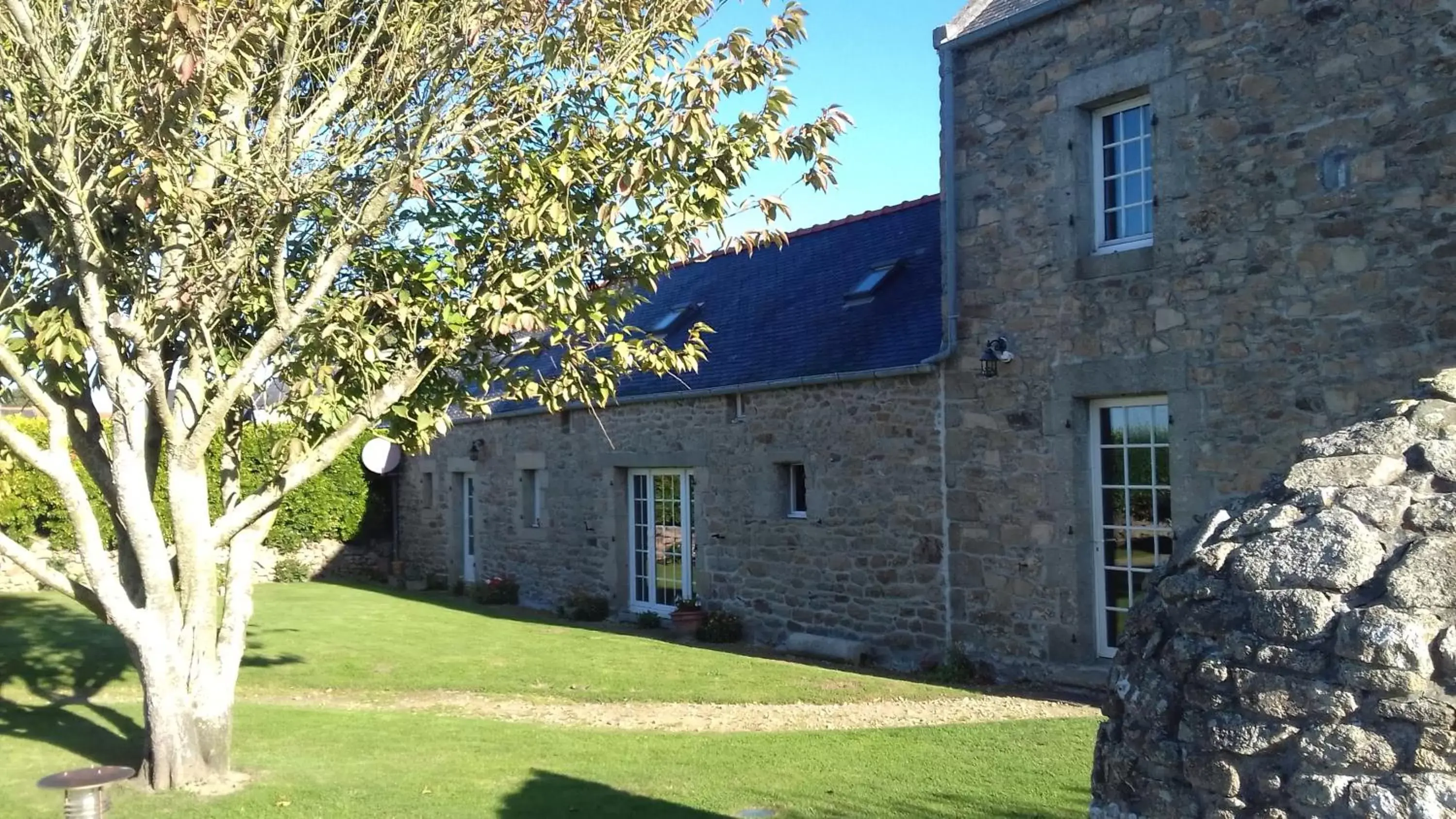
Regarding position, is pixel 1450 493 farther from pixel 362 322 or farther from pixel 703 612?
pixel 703 612

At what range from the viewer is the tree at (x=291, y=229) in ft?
21.1

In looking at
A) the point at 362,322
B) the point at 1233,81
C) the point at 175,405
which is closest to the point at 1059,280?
the point at 1233,81

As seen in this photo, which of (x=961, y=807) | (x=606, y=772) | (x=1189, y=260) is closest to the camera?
(x=961, y=807)

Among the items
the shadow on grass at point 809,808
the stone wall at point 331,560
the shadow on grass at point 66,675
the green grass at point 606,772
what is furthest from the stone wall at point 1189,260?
the stone wall at point 331,560

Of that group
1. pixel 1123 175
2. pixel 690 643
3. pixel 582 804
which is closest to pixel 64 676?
pixel 690 643

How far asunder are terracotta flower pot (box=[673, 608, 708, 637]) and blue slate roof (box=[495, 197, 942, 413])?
257cm

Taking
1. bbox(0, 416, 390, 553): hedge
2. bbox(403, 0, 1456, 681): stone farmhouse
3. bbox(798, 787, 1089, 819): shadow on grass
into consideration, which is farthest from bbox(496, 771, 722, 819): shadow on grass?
bbox(0, 416, 390, 553): hedge

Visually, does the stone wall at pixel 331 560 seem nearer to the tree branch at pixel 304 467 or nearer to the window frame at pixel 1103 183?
the tree branch at pixel 304 467

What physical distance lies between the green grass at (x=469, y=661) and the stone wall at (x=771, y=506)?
2.56 ft

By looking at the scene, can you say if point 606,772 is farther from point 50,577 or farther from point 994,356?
point 994,356

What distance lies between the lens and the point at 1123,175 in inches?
372

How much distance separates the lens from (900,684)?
1011 centimetres

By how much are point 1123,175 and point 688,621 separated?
22.8 feet

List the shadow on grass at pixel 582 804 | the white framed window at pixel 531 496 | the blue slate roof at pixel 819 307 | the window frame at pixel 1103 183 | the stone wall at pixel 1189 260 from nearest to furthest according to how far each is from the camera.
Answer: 1. the shadow on grass at pixel 582 804
2. the stone wall at pixel 1189 260
3. the window frame at pixel 1103 183
4. the blue slate roof at pixel 819 307
5. the white framed window at pixel 531 496
